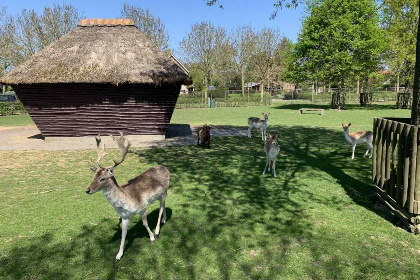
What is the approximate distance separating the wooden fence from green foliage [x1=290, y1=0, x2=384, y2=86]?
2433 centimetres

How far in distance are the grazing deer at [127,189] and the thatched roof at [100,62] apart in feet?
28.9

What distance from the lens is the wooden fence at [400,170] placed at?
4406 millimetres

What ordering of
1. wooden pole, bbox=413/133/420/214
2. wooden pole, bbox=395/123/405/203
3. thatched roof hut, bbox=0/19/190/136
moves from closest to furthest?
wooden pole, bbox=413/133/420/214 → wooden pole, bbox=395/123/405/203 → thatched roof hut, bbox=0/19/190/136

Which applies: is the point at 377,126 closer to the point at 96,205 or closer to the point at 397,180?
the point at 397,180

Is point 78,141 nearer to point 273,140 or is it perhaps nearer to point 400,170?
point 273,140

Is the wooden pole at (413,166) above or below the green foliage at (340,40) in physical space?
below

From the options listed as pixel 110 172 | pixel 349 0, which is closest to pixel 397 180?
pixel 110 172

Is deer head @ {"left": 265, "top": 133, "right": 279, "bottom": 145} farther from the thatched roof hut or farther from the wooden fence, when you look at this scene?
the thatched roof hut

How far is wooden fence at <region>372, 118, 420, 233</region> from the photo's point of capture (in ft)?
14.5

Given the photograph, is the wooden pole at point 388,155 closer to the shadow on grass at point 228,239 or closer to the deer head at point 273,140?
the shadow on grass at point 228,239

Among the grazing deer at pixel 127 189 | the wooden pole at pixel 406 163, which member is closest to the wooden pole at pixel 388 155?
the wooden pole at pixel 406 163

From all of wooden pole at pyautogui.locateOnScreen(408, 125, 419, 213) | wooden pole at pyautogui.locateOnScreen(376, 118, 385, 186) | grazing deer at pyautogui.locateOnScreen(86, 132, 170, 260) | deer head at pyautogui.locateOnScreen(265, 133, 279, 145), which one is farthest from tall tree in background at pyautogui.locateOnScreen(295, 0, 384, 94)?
grazing deer at pyautogui.locateOnScreen(86, 132, 170, 260)

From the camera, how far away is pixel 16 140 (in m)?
14.7

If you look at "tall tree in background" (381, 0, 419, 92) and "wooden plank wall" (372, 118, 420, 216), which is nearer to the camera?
"wooden plank wall" (372, 118, 420, 216)
